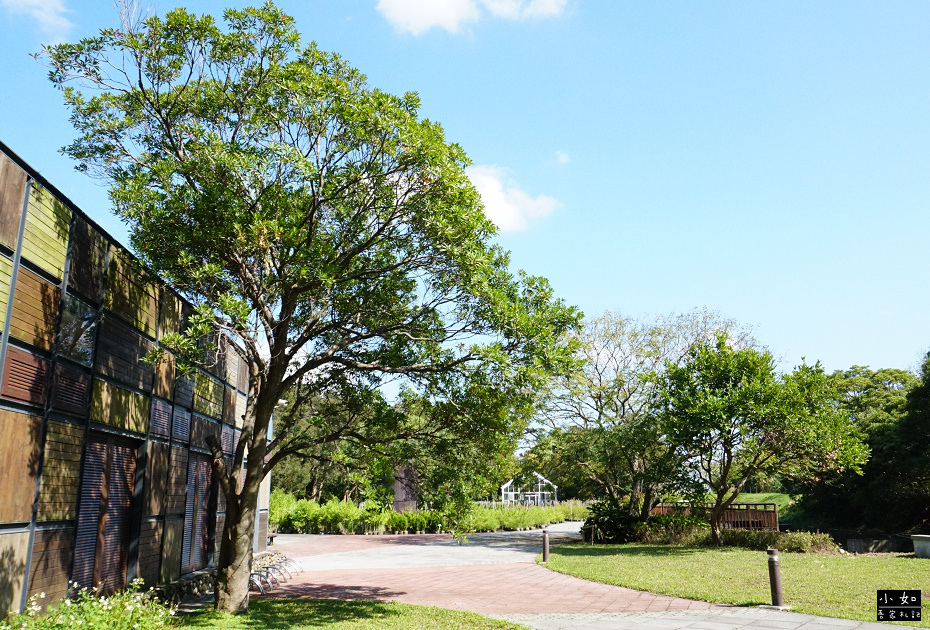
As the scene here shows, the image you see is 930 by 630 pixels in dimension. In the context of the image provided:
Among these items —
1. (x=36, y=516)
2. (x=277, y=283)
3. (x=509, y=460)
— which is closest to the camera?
(x=36, y=516)

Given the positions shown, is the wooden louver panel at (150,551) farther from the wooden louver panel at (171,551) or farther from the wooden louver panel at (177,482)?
the wooden louver panel at (177,482)

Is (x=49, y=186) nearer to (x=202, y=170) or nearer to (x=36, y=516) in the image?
(x=202, y=170)

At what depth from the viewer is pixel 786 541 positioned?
18969 millimetres

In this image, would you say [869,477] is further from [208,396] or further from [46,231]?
[46,231]

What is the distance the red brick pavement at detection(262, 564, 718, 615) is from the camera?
35.3ft

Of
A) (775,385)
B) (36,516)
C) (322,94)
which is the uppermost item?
(322,94)

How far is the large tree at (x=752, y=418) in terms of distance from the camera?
1834cm

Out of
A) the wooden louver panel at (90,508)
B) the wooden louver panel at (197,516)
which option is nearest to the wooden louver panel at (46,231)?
the wooden louver panel at (90,508)

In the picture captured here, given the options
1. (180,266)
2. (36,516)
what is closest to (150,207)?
(180,266)

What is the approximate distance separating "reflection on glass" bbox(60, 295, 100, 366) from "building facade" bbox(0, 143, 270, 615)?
0.06 feet

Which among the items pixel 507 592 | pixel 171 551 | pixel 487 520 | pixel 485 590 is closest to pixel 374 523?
pixel 487 520

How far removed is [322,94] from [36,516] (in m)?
6.14

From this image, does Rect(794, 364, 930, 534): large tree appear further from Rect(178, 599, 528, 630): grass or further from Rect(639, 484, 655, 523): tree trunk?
Rect(178, 599, 528, 630): grass

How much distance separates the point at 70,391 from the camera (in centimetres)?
768
